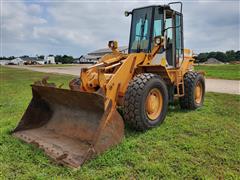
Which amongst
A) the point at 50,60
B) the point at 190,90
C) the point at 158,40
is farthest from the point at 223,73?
the point at 50,60

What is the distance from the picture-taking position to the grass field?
3.39 meters

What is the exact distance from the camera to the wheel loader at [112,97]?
158 inches

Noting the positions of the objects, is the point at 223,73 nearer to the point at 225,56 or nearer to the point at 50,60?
the point at 225,56

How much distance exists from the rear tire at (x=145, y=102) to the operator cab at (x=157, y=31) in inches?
32.1

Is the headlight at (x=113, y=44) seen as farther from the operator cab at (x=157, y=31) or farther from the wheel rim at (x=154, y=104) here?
the wheel rim at (x=154, y=104)

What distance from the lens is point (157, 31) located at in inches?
228

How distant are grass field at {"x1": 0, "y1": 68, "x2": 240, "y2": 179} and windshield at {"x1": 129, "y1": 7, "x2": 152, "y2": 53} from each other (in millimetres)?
1720

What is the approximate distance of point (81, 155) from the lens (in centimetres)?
376

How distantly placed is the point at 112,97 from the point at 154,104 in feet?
2.99

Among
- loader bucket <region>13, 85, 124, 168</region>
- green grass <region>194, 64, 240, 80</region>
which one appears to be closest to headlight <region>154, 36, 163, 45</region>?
loader bucket <region>13, 85, 124, 168</region>

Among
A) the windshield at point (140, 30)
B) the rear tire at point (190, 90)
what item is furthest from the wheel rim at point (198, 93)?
the windshield at point (140, 30)

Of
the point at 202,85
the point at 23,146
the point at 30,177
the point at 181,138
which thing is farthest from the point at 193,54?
the point at 30,177

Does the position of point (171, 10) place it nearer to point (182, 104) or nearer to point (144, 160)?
point (182, 104)

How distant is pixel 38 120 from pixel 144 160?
238 cm
